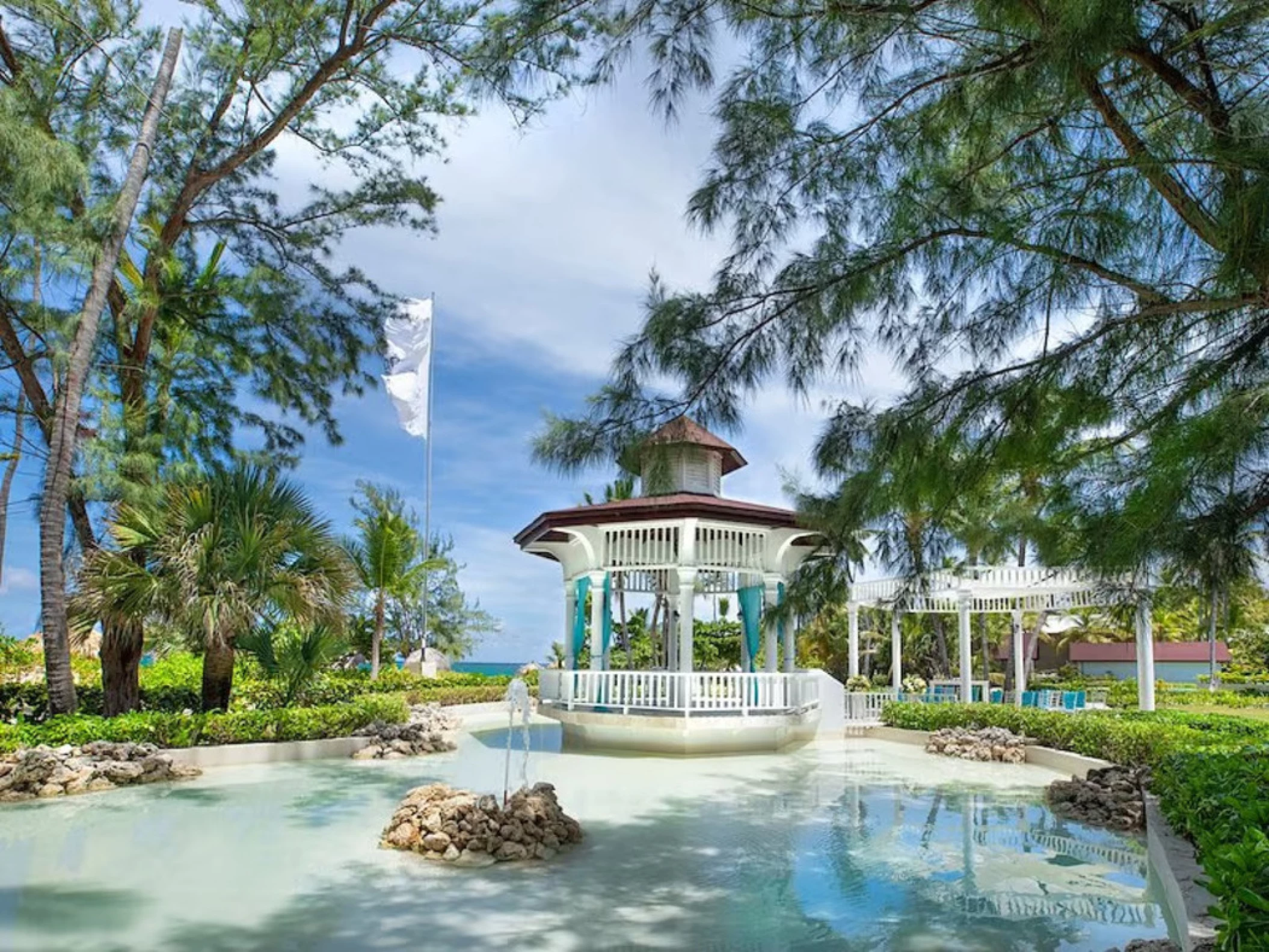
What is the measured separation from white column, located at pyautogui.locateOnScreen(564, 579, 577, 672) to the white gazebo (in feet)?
0.20

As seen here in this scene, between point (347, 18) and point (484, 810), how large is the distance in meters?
9.98

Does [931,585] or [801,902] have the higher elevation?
[931,585]

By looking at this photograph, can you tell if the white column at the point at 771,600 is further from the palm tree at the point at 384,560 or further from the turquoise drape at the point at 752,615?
the palm tree at the point at 384,560

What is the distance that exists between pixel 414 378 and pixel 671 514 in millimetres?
14673

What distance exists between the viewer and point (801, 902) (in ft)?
18.9

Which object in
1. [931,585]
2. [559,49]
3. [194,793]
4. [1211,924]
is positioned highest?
[559,49]

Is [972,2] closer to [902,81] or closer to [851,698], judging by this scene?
[902,81]

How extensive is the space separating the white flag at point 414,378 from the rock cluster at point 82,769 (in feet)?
53.7

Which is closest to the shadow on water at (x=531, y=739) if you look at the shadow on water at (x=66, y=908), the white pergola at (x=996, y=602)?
the white pergola at (x=996, y=602)

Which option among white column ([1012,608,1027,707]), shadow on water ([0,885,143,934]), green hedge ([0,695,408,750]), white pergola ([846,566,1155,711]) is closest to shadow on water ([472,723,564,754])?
green hedge ([0,695,408,750])

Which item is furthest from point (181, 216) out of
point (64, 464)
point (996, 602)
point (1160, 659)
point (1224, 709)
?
point (1160, 659)

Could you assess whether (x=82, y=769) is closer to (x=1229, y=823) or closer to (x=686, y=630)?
(x=686, y=630)

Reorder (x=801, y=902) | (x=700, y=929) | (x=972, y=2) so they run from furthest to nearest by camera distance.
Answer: (x=801, y=902)
(x=700, y=929)
(x=972, y=2)

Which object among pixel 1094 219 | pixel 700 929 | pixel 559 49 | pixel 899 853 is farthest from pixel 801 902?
pixel 559 49
